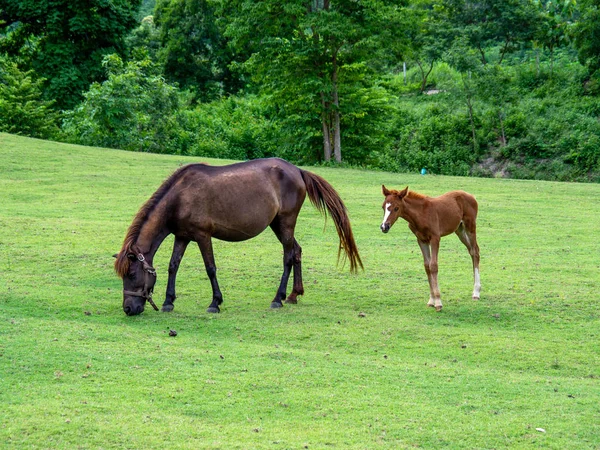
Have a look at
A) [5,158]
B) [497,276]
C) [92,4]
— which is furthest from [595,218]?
[92,4]

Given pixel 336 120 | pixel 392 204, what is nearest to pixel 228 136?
pixel 336 120

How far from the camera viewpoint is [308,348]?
9062mm

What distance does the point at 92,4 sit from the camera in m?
36.5

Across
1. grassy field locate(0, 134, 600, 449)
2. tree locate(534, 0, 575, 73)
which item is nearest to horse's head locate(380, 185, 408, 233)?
grassy field locate(0, 134, 600, 449)

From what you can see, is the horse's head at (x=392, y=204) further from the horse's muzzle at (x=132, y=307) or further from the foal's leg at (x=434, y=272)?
the horse's muzzle at (x=132, y=307)

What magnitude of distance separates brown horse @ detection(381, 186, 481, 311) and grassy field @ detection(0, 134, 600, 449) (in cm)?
64

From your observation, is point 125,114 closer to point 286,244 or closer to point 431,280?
point 286,244

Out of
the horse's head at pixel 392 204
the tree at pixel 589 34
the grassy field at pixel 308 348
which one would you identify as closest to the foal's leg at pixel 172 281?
the grassy field at pixel 308 348

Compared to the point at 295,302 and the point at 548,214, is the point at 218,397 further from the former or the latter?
the point at 548,214

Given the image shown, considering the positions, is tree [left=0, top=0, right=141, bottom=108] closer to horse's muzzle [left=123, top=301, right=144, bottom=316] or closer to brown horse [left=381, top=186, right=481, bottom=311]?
horse's muzzle [left=123, top=301, right=144, bottom=316]

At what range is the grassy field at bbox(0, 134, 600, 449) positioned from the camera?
6629mm

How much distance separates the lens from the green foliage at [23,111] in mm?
31719

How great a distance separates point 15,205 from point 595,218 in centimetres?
1405

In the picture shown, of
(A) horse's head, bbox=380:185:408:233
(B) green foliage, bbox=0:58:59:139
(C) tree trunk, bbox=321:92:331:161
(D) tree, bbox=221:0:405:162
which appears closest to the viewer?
(A) horse's head, bbox=380:185:408:233
